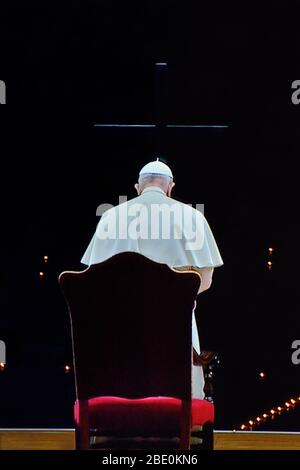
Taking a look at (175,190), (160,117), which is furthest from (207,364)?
(175,190)

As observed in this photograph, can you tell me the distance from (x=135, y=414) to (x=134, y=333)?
30 centimetres

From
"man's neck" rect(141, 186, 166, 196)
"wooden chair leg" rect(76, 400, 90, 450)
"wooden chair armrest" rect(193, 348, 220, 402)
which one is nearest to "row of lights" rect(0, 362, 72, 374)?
"man's neck" rect(141, 186, 166, 196)

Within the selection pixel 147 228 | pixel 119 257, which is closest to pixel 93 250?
pixel 147 228

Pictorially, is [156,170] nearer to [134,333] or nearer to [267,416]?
[134,333]

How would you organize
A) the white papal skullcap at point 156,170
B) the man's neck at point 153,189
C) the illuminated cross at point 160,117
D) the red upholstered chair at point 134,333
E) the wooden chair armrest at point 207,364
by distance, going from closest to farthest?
1. the red upholstered chair at point 134,333
2. the wooden chair armrest at point 207,364
3. the man's neck at point 153,189
4. the white papal skullcap at point 156,170
5. the illuminated cross at point 160,117

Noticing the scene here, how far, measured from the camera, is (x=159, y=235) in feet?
11.9

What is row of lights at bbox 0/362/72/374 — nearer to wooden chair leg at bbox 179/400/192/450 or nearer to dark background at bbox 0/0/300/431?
dark background at bbox 0/0/300/431

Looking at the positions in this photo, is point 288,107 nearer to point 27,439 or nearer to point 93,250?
point 93,250

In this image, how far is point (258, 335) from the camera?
5.68 metres

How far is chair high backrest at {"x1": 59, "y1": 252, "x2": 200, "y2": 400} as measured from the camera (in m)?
2.90

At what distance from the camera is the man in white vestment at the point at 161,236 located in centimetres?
360

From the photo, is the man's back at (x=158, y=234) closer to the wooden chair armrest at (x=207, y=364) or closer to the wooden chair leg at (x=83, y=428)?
the wooden chair armrest at (x=207, y=364)

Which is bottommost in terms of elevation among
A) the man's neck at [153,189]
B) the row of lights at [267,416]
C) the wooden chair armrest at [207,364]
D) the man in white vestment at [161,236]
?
the row of lights at [267,416]

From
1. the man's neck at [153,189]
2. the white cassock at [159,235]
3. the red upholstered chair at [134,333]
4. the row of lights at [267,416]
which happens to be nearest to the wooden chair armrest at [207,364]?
the white cassock at [159,235]
